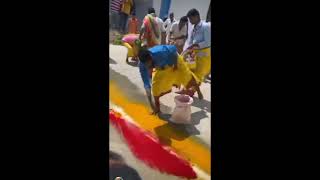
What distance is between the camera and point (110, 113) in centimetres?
400

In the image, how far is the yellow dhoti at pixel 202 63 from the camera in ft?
12.6

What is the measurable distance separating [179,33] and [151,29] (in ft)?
0.80

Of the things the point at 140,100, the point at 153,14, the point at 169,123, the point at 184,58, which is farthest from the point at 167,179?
the point at 153,14

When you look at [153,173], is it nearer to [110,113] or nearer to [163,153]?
[163,153]

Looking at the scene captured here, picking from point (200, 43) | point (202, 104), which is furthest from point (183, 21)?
point (202, 104)

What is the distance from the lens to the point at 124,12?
3.89 meters

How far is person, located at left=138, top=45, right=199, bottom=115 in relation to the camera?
13.0 feet

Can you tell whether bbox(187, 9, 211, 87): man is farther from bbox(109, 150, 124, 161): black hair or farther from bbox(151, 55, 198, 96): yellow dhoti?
bbox(109, 150, 124, 161): black hair

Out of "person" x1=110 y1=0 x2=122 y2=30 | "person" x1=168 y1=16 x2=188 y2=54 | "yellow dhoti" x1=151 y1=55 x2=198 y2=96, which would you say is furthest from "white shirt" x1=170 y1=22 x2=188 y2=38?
"person" x1=110 y1=0 x2=122 y2=30

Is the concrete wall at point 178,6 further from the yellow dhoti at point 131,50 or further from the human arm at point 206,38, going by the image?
the yellow dhoti at point 131,50

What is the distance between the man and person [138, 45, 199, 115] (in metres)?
0.11

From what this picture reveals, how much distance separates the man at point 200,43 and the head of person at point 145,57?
363 millimetres

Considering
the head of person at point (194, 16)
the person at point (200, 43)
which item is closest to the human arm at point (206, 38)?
the person at point (200, 43)

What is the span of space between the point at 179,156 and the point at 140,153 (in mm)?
344
